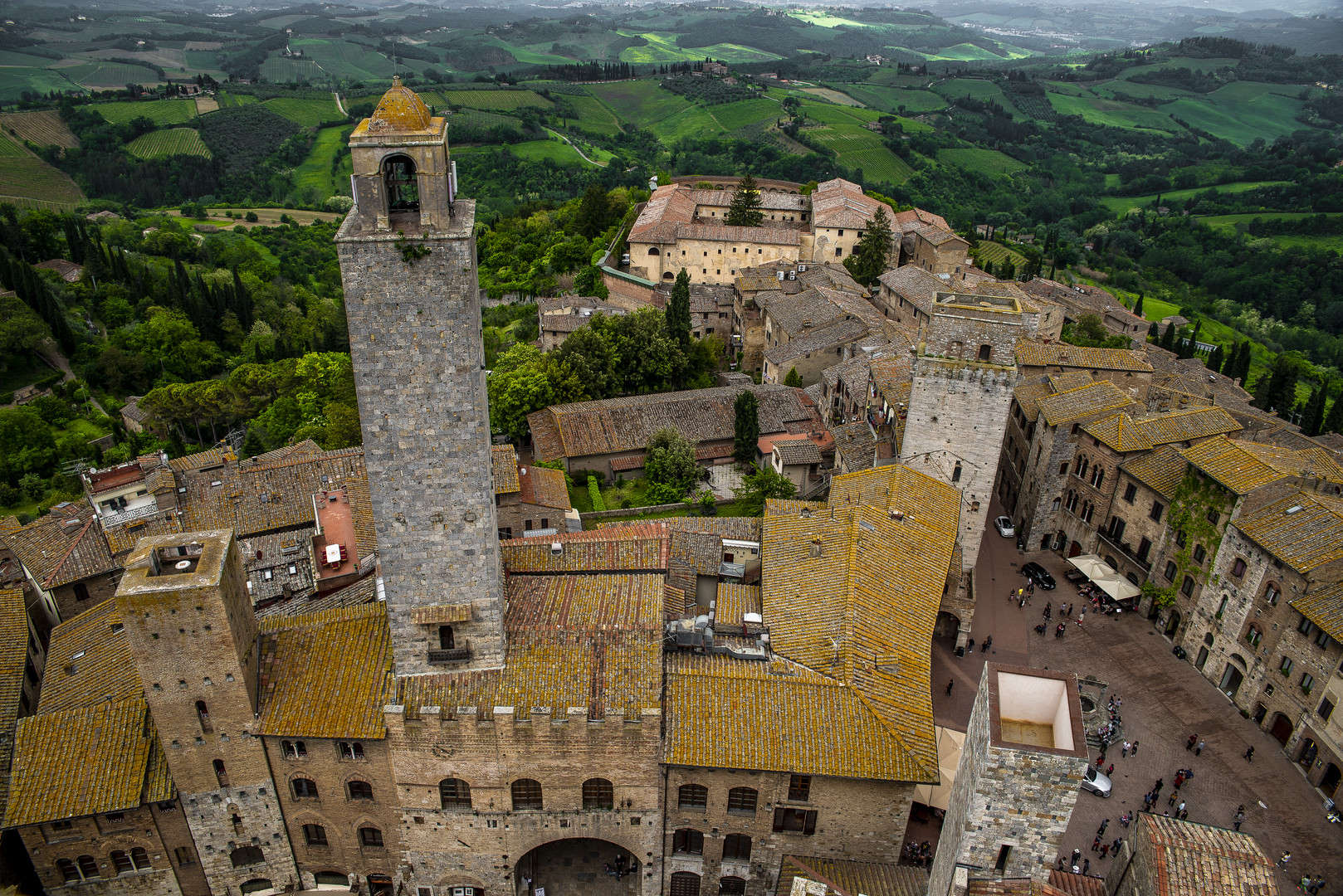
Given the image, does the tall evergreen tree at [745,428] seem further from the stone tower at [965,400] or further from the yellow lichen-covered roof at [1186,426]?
the yellow lichen-covered roof at [1186,426]

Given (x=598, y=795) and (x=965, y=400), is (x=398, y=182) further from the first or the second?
(x=965, y=400)

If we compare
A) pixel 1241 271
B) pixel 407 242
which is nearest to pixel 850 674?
pixel 407 242

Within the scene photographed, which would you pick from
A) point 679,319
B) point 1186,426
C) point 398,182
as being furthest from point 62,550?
point 1186,426

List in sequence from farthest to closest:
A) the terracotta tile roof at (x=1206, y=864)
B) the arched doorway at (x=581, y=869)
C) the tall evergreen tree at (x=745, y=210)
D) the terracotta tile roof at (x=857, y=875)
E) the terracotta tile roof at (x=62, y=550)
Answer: the tall evergreen tree at (x=745, y=210), the terracotta tile roof at (x=62, y=550), the arched doorway at (x=581, y=869), the terracotta tile roof at (x=857, y=875), the terracotta tile roof at (x=1206, y=864)

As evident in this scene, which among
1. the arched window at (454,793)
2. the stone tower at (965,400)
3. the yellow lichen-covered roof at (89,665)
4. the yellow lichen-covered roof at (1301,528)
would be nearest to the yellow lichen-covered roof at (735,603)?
the arched window at (454,793)

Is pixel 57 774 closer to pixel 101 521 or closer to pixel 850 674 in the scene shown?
pixel 101 521

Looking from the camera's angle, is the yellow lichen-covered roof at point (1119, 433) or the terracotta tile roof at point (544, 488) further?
the terracotta tile roof at point (544, 488)

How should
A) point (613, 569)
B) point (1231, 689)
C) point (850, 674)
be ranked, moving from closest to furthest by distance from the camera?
point (850, 674) → point (613, 569) → point (1231, 689)

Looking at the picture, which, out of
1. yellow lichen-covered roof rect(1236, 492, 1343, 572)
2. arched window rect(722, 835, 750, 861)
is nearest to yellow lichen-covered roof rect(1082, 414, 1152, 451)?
yellow lichen-covered roof rect(1236, 492, 1343, 572)
